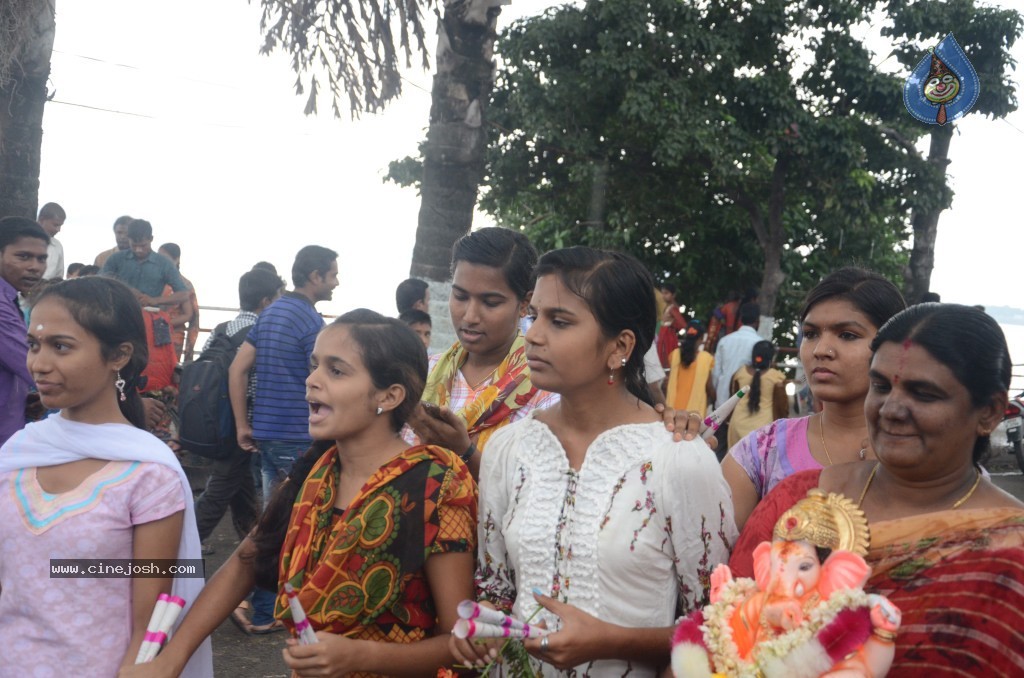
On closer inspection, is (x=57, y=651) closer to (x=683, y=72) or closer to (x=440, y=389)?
(x=440, y=389)

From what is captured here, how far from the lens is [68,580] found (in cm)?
262

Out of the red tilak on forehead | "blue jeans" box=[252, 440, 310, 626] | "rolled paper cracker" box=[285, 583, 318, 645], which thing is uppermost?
the red tilak on forehead

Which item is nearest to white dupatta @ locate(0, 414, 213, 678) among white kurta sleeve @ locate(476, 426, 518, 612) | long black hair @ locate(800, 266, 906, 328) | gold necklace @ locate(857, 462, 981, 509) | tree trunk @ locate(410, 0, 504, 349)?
white kurta sleeve @ locate(476, 426, 518, 612)

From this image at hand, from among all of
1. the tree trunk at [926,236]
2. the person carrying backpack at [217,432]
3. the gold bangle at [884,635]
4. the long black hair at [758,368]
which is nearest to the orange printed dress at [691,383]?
the long black hair at [758,368]

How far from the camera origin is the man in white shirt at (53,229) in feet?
28.7

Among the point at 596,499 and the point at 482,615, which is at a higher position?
the point at 596,499

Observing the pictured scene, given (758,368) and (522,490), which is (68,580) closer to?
(522,490)

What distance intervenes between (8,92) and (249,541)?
6.00m

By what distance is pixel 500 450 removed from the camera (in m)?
2.63

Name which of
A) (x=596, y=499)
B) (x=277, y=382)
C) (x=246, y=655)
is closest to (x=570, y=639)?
(x=596, y=499)

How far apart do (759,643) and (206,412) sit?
4.62m

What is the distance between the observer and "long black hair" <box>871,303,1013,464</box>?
1.92 metres

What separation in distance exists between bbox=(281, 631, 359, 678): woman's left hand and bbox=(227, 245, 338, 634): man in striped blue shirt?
3435 mm

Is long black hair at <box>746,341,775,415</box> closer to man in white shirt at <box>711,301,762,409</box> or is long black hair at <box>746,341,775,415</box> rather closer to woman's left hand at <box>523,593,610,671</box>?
man in white shirt at <box>711,301,762,409</box>
